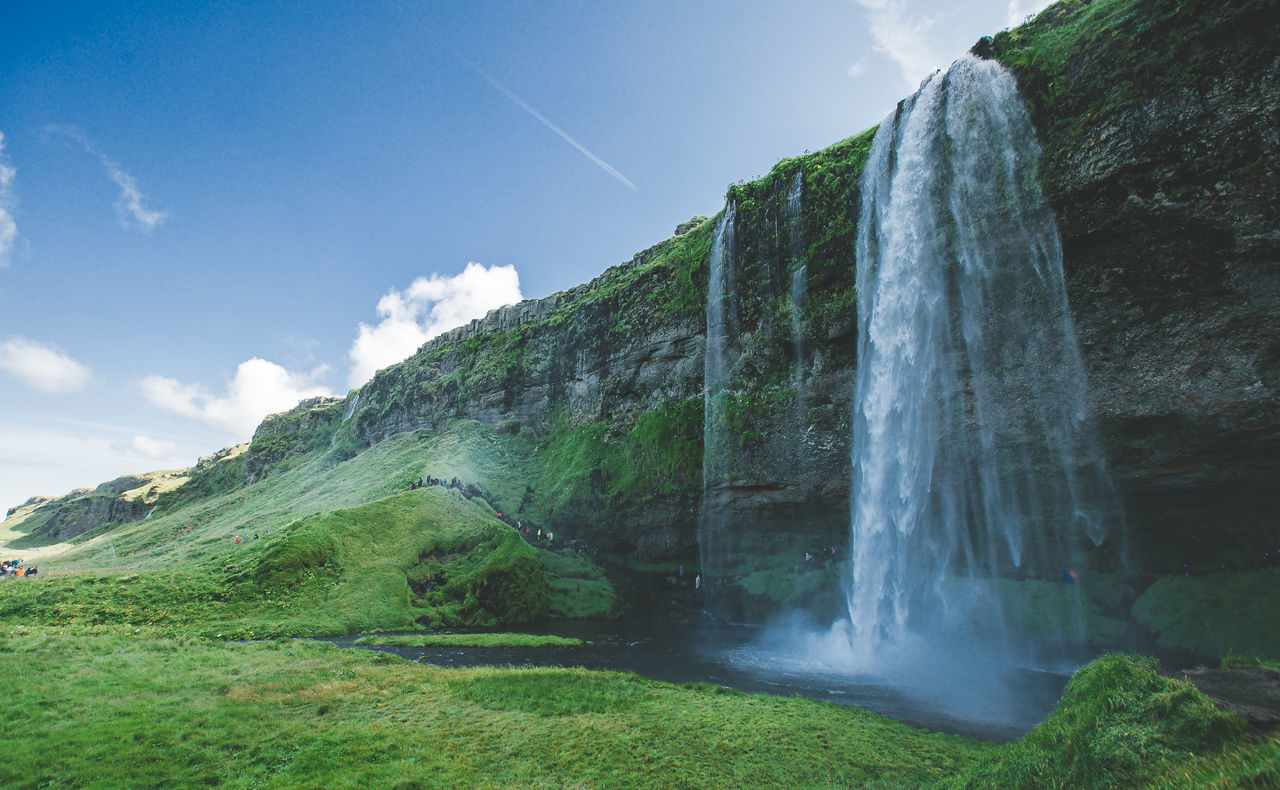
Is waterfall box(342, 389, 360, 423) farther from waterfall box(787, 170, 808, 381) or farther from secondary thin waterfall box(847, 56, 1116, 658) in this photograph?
secondary thin waterfall box(847, 56, 1116, 658)

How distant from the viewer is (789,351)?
3950 cm

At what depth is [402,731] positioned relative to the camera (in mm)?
13391

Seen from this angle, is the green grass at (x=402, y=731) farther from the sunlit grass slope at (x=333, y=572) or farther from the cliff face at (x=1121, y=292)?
the cliff face at (x=1121, y=292)

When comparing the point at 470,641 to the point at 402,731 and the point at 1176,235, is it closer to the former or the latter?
the point at 402,731

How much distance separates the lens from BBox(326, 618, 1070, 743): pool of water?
18.9 m

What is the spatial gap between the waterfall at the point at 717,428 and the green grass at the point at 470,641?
16.2 meters

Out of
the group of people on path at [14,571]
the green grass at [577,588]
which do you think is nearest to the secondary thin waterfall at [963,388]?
the green grass at [577,588]

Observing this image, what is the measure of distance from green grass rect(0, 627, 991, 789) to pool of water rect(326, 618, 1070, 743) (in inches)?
123

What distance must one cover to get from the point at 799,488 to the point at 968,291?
17.0 meters

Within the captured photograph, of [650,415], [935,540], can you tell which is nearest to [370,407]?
[650,415]


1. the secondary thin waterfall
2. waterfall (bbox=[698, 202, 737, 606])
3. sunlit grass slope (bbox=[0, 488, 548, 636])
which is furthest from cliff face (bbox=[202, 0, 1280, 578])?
sunlit grass slope (bbox=[0, 488, 548, 636])

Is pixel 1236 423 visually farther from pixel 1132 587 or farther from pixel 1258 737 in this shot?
pixel 1258 737

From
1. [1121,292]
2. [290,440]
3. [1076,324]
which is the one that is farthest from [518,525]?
[290,440]

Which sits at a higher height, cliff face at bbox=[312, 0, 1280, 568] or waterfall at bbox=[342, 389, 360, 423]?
waterfall at bbox=[342, 389, 360, 423]
